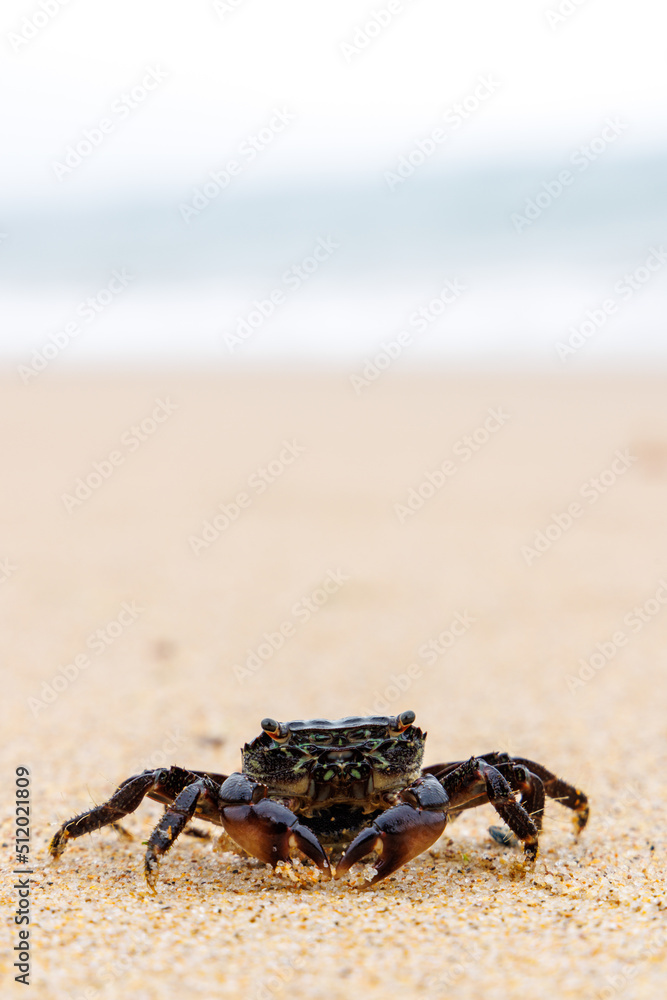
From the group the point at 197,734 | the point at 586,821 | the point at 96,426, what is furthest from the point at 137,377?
the point at 586,821

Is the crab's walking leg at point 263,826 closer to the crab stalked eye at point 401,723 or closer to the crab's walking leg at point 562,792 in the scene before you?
the crab stalked eye at point 401,723

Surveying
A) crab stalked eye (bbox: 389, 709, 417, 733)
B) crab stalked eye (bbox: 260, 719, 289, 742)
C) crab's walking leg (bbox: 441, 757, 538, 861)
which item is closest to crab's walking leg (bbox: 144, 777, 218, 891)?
crab stalked eye (bbox: 260, 719, 289, 742)

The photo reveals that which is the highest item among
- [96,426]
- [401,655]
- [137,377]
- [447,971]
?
[137,377]

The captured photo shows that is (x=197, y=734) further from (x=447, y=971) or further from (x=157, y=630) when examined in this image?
(x=447, y=971)

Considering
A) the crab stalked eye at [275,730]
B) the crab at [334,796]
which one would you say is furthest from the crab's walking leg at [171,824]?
the crab stalked eye at [275,730]

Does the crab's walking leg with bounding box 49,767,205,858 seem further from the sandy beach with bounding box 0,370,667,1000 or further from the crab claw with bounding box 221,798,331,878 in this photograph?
the crab claw with bounding box 221,798,331,878

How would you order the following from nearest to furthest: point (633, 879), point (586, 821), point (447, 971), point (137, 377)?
1. point (447, 971)
2. point (633, 879)
3. point (586, 821)
4. point (137, 377)

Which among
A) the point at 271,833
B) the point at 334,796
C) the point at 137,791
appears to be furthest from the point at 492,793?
the point at 137,791

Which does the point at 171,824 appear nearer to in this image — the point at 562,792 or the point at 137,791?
the point at 137,791

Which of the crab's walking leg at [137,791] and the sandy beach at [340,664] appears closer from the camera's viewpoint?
the sandy beach at [340,664]
